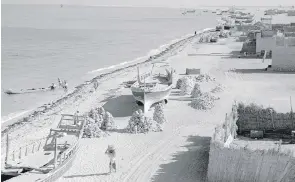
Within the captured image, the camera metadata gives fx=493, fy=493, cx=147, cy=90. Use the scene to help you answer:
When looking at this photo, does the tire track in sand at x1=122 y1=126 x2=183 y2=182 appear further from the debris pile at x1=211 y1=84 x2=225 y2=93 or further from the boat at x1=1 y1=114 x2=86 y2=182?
the debris pile at x1=211 y1=84 x2=225 y2=93

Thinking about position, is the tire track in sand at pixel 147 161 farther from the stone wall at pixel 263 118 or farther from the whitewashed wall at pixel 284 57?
the whitewashed wall at pixel 284 57

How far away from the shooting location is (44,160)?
1598cm

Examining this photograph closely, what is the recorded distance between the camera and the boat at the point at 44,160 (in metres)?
14.6

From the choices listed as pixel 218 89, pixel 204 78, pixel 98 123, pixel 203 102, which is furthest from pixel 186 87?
pixel 98 123

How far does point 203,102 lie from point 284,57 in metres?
15.6

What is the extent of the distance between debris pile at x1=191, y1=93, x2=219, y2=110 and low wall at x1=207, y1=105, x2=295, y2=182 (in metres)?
9.83

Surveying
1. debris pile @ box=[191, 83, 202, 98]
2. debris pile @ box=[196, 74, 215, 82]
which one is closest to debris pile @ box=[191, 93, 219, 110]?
debris pile @ box=[191, 83, 202, 98]

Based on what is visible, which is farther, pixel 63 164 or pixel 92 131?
pixel 92 131

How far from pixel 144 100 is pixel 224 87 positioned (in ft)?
25.5

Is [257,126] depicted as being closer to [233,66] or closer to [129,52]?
[233,66]

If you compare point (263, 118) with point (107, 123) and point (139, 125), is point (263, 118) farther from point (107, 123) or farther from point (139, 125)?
point (107, 123)

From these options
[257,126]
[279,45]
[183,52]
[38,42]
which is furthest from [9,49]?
[257,126]

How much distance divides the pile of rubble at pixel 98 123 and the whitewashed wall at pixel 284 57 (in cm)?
2026

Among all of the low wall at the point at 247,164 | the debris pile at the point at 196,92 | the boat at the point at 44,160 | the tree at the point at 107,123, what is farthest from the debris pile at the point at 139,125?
the debris pile at the point at 196,92
